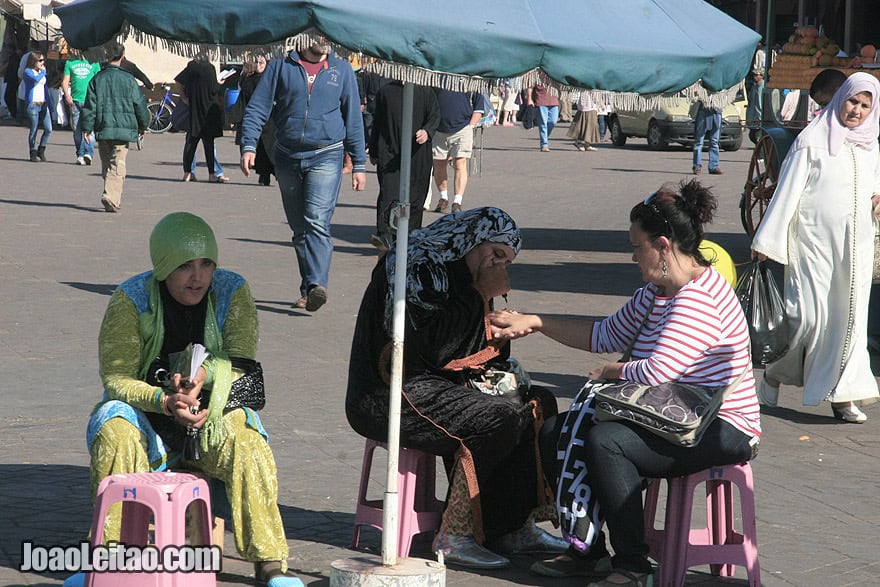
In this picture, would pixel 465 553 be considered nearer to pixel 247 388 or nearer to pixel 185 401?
pixel 247 388

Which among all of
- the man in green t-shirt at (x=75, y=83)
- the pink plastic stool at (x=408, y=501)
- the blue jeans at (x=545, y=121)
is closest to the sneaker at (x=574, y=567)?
the pink plastic stool at (x=408, y=501)

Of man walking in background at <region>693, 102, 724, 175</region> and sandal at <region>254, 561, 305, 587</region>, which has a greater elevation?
man walking in background at <region>693, 102, 724, 175</region>

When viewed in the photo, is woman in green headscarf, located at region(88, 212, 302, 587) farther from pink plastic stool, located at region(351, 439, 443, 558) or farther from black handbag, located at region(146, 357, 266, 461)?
pink plastic stool, located at region(351, 439, 443, 558)

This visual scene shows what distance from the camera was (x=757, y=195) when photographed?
11852 mm

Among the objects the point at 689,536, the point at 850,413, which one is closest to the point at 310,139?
the point at 850,413

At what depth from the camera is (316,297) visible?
31.3ft

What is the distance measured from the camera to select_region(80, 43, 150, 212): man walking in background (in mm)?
15227

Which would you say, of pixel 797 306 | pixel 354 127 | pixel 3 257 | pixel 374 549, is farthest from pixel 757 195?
pixel 374 549

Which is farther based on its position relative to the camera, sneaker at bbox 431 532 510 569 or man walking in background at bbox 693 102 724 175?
man walking in background at bbox 693 102 724 175

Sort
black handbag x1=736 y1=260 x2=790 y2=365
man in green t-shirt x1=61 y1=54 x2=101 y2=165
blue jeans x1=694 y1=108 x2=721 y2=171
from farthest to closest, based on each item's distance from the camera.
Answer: man in green t-shirt x1=61 y1=54 x2=101 y2=165 → blue jeans x1=694 y1=108 x2=721 y2=171 → black handbag x1=736 y1=260 x2=790 y2=365

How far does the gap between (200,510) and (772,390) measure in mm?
4113

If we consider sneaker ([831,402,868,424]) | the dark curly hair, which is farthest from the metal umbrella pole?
sneaker ([831,402,868,424])

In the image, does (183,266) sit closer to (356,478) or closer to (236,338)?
(236,338)

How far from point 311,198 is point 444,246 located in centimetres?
479
